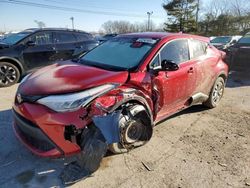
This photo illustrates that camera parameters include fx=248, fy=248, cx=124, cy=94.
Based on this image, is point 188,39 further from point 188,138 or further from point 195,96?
point 188,138

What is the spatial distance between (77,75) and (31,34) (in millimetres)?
5346

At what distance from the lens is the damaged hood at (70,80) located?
2973 millimetres

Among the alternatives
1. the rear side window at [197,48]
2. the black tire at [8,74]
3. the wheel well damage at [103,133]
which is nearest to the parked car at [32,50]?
the black tire at [8,74]

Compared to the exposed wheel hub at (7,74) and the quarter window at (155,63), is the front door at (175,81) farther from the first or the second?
the exposed wheel hub at (7,74)

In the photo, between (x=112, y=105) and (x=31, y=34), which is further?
(x=31, y=34)

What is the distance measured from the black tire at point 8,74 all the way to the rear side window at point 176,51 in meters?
5.19

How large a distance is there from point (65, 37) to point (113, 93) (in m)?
6.23

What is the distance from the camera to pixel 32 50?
773 cm

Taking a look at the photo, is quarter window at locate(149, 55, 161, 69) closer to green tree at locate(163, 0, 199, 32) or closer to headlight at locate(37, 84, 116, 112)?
headlight at locate(37, 84, 116, 112)

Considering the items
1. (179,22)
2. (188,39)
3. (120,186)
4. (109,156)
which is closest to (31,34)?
(188,39)

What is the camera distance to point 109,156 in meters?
3.47

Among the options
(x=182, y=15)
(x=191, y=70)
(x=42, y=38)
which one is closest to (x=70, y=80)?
(x=191, y=70)

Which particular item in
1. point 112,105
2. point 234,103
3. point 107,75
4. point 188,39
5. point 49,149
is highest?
point 188,39

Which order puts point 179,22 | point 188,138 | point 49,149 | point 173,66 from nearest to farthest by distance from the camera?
1. point 49,149
2. point 173,66
3. point 188,138
4. point 179,22
